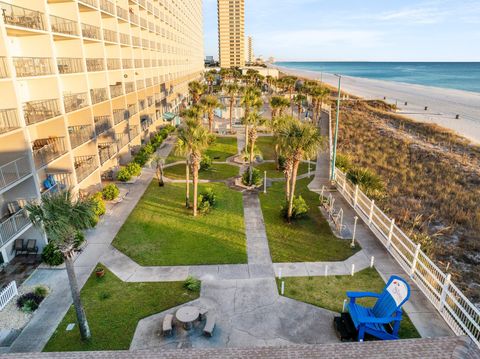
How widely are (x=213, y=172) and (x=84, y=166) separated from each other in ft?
35.9

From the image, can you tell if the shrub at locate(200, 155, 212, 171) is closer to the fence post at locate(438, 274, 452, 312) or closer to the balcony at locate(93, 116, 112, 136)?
the balcony at locate(93, 116, 112, 136)

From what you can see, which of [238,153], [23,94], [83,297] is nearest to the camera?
[83,297]

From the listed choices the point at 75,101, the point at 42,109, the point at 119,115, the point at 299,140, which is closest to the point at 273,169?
the point at 299,140

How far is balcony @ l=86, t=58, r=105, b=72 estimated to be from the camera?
23373 millimetres

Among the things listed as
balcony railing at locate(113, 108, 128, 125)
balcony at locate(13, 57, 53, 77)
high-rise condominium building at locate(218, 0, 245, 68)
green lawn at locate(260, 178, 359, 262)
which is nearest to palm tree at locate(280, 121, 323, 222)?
green lawn at locate(260, 178, 359, 262)

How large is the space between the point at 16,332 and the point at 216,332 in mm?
6897

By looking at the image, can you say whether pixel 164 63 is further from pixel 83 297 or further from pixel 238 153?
pixel 83 297

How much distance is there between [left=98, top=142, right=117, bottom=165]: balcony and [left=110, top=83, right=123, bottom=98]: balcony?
448 centimetres

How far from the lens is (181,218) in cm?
1992

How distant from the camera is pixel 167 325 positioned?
35.3 ft

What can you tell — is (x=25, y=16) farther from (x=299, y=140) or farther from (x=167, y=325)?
Result: (x=167, y=325)

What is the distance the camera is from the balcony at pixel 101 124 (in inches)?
967

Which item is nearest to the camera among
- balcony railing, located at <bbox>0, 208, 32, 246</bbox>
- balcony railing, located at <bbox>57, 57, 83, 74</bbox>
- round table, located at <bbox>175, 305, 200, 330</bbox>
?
round table, located at <bbox>175, 305, 200, 330</bbox>

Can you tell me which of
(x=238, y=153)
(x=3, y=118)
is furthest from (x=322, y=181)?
(x=3, y=118)
